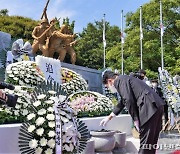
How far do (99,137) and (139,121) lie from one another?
1797 mm

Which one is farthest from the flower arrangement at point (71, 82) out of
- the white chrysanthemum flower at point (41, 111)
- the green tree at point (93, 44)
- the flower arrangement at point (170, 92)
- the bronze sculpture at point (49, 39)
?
the green tree at point (93, 44)

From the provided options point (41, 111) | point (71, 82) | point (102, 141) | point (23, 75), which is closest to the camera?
point (41, 111)

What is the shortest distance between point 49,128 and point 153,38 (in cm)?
2389

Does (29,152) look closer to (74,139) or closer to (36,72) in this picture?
(74,139)

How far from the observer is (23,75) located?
721 cm

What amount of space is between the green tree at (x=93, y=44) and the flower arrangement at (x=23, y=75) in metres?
25.1

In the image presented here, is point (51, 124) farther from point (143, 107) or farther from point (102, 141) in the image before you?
point (102, 141)

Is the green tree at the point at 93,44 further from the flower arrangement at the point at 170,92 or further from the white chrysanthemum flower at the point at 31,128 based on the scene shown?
the white chrysanthemum flower at the point at 31,128

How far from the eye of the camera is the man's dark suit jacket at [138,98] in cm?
365

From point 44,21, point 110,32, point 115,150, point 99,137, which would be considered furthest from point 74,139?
point 110,32

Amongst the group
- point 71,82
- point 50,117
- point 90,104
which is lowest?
point 50,117

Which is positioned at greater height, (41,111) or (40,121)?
(41,111)

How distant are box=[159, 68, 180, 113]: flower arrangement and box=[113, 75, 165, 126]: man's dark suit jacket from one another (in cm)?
539

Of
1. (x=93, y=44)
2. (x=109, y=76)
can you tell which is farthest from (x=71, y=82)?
(x=93, y=44)
